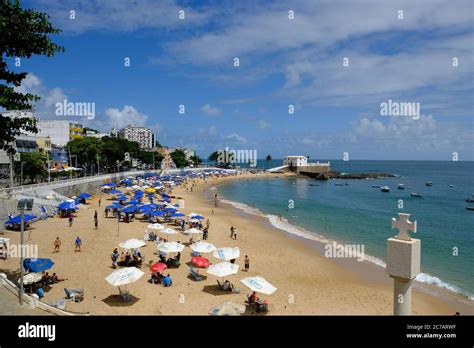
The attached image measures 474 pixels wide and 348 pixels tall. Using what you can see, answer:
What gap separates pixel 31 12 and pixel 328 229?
30.2m

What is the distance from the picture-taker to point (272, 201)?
58.0 metres

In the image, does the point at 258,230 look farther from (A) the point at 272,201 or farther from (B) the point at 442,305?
(A) the point at 272,201

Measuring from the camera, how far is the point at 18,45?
10812 millimetres

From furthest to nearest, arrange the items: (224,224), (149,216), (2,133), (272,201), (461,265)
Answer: (272,201)
(224,224)
(149,216)
(461,265)
(2,133)

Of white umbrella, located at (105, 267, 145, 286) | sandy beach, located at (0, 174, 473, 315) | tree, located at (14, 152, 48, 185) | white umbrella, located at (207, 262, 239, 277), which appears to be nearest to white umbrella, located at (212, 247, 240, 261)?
sandy beach, located at (0, 174, 473, 315)

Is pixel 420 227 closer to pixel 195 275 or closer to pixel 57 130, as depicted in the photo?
pixel 195 275

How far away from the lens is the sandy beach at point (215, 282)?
15000mm

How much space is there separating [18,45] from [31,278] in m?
8.99

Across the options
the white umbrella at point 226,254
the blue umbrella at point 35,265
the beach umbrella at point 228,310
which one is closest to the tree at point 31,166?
the blue umbrella at point 35,265

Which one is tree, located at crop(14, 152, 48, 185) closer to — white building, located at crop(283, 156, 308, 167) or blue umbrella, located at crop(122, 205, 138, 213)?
A: blue umbrella, located at crop(122, 205, 138, 213)

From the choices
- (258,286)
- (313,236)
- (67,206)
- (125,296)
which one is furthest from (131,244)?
(313,236)

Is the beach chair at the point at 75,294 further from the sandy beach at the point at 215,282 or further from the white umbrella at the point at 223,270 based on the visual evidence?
the white umbrella at the point at 223,270

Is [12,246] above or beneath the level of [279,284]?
above
